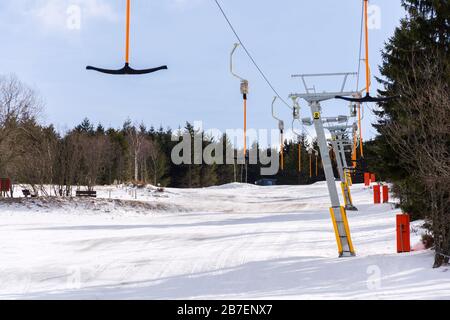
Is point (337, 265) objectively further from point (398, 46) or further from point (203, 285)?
point (398, 46)

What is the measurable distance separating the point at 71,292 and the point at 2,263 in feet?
14.2

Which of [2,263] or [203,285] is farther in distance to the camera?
[2,263]

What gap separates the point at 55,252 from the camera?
15.1 meters

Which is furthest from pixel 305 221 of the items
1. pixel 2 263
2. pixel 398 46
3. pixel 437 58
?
pixel 2 263

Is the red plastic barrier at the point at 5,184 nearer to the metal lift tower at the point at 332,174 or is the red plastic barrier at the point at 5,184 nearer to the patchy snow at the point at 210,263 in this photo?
the patchy snow at the point at 210,263

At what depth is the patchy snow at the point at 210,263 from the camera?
9336 millimetres

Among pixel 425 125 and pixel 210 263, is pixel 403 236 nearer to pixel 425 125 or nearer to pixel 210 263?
pixel 425 125

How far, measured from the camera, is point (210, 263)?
485 inches

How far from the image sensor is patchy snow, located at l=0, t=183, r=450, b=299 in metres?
9.34

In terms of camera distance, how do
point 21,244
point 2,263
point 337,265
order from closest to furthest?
point 337,265 < point 2,263 < point 21,244

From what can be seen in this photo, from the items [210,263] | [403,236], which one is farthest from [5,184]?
[403,236]

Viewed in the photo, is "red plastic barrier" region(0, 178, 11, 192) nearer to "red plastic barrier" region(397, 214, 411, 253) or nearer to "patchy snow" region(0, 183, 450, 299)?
"patchy snow" region(0, 183, 450, 299)

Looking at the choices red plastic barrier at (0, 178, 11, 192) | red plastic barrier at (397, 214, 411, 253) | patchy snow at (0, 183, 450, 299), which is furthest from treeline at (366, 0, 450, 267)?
red plastic barrier at (0, 178, 11, 192)

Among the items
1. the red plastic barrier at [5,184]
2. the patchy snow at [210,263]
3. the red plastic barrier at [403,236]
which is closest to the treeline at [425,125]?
the red plastic barrier at [403,236]
